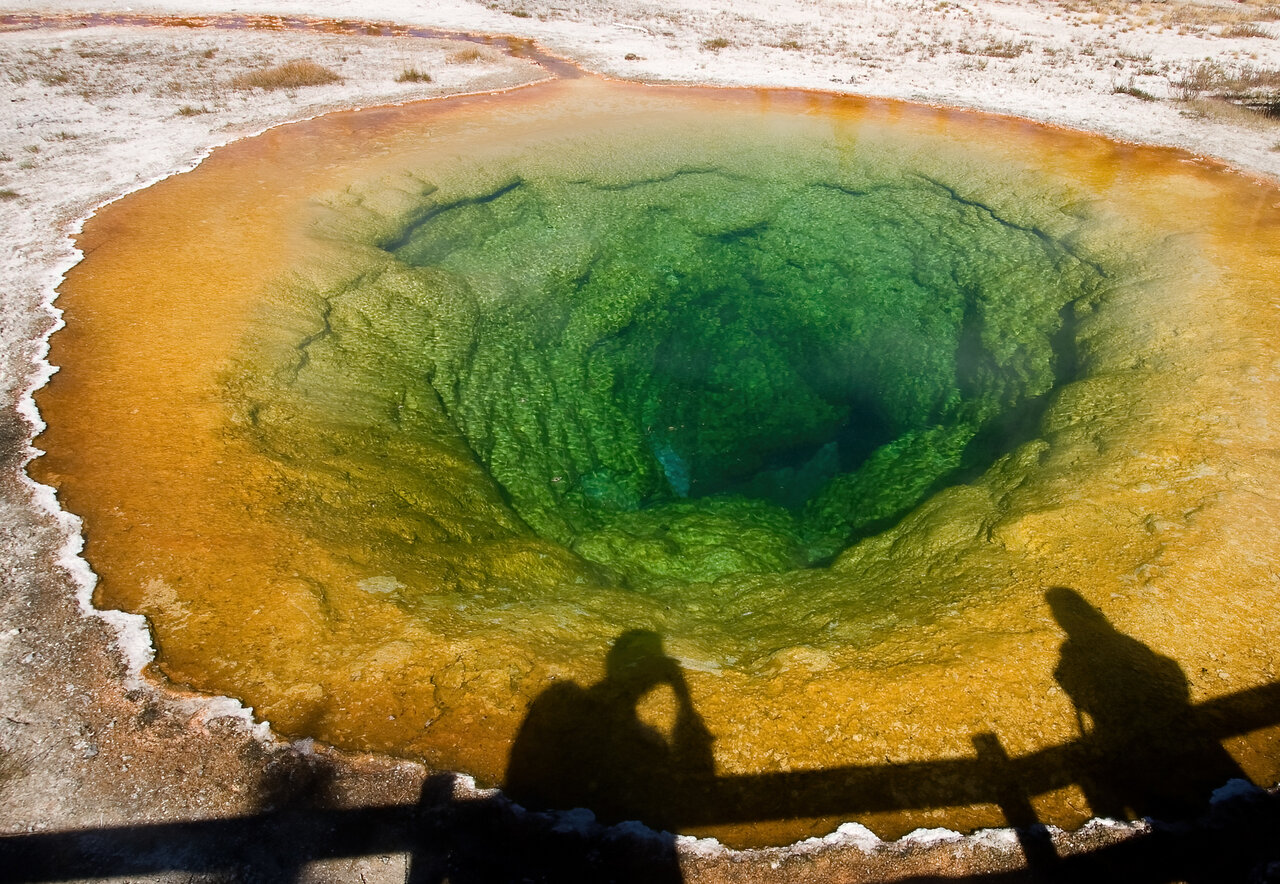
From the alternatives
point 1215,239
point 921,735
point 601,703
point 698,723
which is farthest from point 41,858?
point 1215,239

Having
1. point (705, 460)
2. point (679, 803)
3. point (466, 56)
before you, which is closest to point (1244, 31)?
point (466, 56)

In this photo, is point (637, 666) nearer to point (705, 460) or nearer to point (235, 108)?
point (705, 460)

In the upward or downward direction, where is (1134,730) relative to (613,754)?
upward

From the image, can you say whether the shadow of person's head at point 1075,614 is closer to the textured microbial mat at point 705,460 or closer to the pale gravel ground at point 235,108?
the textured microbial mat at point 705,460

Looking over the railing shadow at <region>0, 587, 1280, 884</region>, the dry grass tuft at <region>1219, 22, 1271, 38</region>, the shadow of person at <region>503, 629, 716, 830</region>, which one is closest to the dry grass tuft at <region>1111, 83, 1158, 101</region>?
the dry grass tuft at <region>1219, 22, 1271, 38</region>

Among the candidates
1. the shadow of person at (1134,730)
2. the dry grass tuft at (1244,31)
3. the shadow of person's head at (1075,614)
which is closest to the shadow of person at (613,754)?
the shadow of person at (1134,730)

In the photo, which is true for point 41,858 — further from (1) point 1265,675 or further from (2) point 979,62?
(2) point 979,62

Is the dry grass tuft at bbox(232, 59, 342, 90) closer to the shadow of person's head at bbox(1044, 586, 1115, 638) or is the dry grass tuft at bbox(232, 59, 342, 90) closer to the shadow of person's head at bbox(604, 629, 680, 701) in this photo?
the shadow of person's head at bbox(604, 629, 680, 701)
